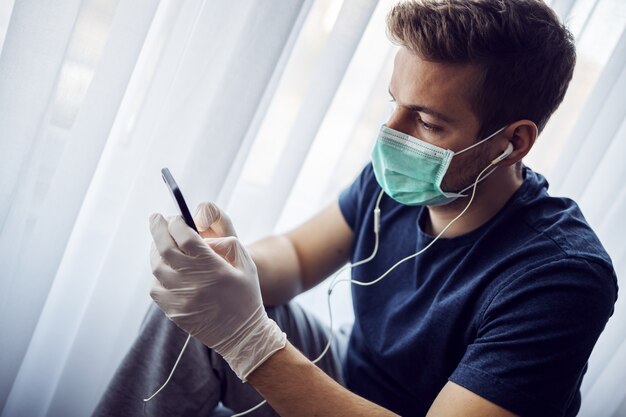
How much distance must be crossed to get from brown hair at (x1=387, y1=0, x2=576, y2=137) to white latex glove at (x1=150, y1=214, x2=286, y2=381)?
1.70 feet

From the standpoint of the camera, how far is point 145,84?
1099 mm

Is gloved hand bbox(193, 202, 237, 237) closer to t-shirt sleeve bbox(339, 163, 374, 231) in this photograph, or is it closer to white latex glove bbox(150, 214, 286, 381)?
white latex glove bbox(150, 214, 286, 381)

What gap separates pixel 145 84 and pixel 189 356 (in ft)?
1.81

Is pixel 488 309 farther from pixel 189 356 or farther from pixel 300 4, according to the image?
pixel 300 4

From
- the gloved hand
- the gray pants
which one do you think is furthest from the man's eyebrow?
the gray pants

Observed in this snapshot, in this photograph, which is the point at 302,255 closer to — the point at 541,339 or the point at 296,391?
the point at 296,391

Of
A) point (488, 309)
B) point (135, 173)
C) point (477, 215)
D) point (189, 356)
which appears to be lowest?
point (189, 356)

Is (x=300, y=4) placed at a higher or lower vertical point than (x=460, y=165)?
higher

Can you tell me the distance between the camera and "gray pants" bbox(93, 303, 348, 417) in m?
1.02

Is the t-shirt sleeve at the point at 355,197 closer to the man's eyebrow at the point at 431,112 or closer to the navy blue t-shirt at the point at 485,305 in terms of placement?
the navy blue t-shirt at the point at 485,305

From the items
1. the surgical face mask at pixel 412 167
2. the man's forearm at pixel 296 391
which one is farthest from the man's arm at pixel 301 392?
the surgical face mask at pixel 412 167

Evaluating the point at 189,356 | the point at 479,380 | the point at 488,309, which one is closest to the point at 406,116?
the point at 488,309

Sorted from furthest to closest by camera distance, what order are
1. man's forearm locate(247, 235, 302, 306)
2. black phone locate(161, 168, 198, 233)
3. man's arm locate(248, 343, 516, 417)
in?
man's forearm locate(247, 235, 302, 306)
man's arm locate(248, 343, 516, 417)
black phone locate(161, 168, 198, 233)

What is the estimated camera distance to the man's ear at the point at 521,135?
1.04m
